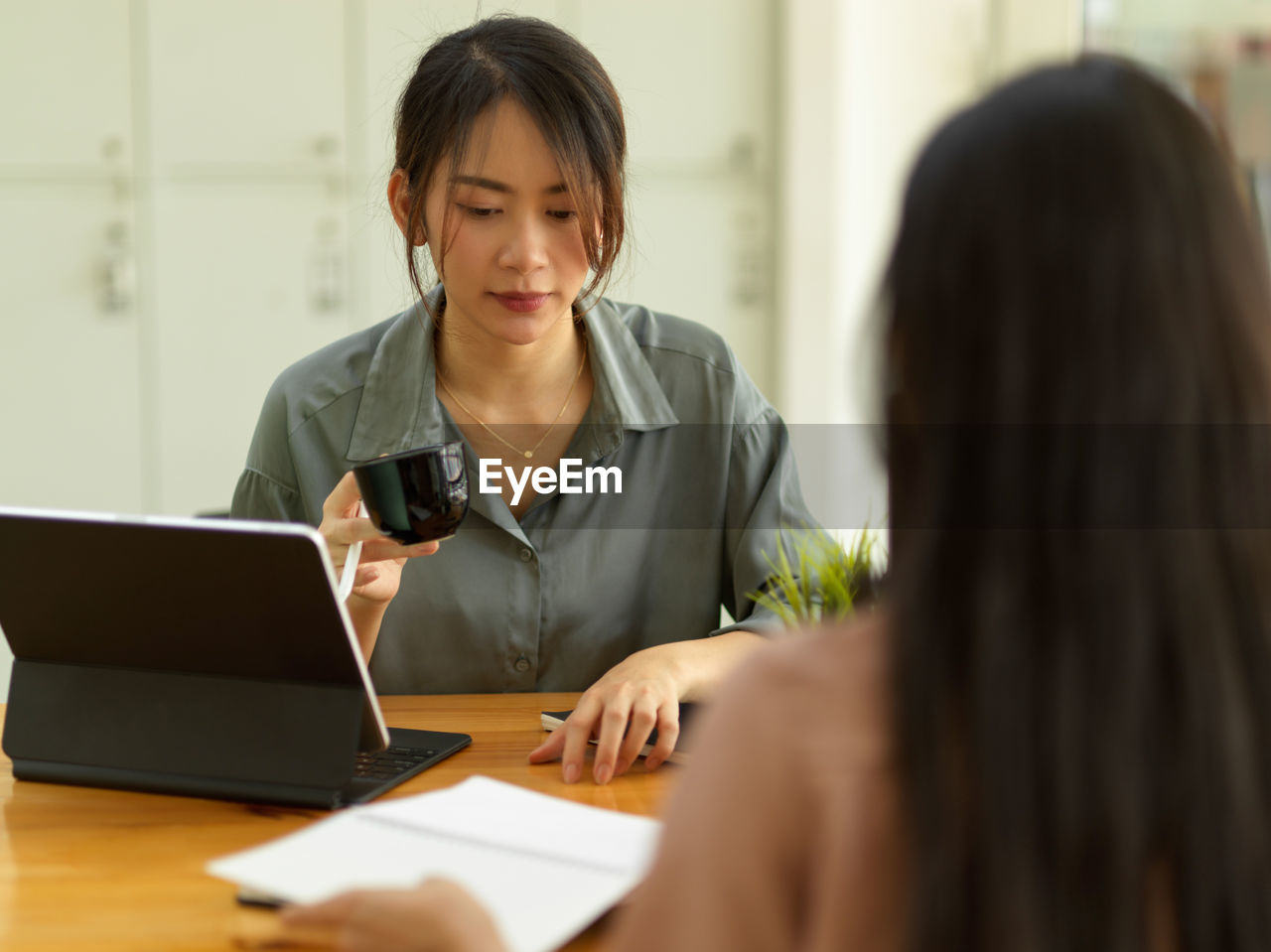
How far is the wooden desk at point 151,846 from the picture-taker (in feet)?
2.66

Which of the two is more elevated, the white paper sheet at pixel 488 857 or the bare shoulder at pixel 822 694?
the bare shoulder at pixel 822 694

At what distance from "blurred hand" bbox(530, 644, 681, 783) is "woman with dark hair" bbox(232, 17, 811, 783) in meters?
0.18

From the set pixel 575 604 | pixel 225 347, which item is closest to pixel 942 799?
pixel 575 604

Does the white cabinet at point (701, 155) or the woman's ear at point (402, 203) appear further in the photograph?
the white cabinet at point (701, 155)

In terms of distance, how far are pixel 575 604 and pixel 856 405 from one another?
40.5 inches

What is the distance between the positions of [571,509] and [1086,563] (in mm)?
1128

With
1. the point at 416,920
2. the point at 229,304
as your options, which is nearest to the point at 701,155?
the point at 229,304

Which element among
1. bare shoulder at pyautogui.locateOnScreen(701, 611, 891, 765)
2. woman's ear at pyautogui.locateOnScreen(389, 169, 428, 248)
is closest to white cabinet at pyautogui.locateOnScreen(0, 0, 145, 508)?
woman's ear at pyautogui.locateOnScreen(389, 169, 428, 248)

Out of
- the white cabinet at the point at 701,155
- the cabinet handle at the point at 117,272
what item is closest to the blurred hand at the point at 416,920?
the white cabinet at the point at 701,155

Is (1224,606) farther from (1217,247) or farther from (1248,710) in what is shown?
(1217,247)

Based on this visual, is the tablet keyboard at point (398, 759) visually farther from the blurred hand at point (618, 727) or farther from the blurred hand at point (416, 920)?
the blurred hand at point (416, 920)

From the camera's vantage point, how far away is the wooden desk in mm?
812

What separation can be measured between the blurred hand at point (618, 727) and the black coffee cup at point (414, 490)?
0.73 ft

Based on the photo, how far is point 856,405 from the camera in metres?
0.57
